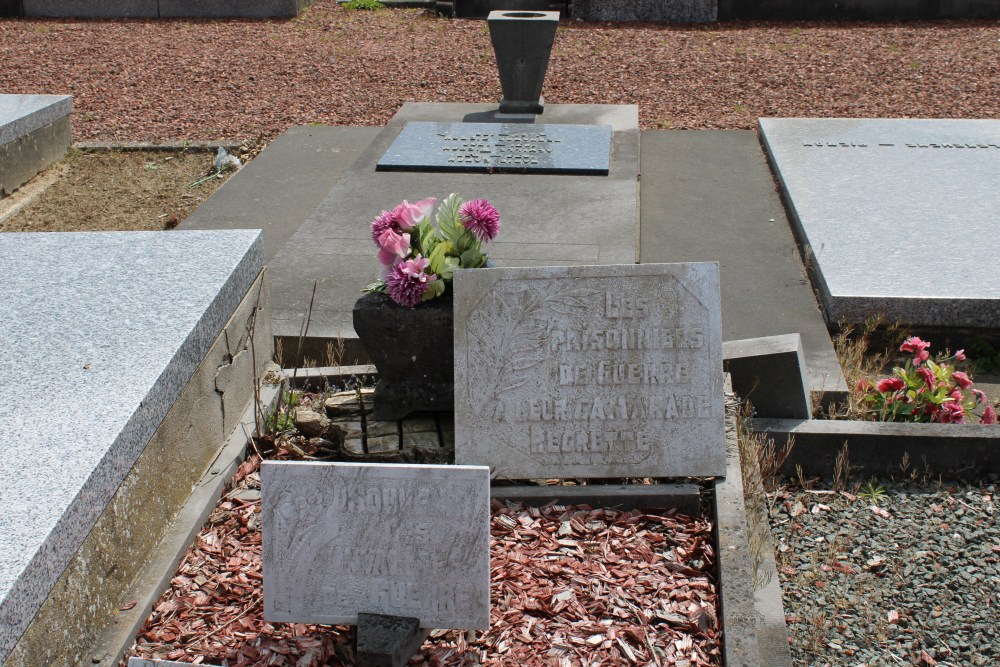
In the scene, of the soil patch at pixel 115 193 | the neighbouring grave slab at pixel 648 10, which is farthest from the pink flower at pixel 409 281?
the neighbouring grave slab at pixel 648 10

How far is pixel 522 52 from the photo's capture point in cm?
926

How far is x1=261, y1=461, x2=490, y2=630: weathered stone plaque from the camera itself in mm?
2916

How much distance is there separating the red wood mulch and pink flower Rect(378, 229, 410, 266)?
103cm

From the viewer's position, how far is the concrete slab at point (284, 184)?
23.1 feet

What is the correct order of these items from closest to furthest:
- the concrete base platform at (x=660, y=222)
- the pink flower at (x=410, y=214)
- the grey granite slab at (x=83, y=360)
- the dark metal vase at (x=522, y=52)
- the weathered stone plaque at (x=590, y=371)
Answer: the grey granite slab at (x=83, y=360) < the weathered stone plaque at (x=590, y=371) < the pink flower at (x=410, y=214) < the concrete base platform at (x=660, y=222) < the dark metal vase at (x=522, y=52)

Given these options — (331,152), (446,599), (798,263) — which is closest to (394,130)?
(331,152)

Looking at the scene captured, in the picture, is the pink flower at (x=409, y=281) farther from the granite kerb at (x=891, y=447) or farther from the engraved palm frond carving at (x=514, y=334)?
the granite kerb at (x=891, y=447)

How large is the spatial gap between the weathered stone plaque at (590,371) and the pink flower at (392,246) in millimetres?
374

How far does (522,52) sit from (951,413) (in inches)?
229

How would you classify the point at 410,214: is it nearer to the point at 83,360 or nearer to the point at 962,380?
the point at 83,360

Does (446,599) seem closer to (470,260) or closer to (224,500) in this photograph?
(224,500)

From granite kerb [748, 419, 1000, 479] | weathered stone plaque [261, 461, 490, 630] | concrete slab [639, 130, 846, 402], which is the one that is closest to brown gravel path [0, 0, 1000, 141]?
concrete slab [639, 130, 846, 402]

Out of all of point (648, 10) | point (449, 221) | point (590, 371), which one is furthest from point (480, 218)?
point (648, 10)

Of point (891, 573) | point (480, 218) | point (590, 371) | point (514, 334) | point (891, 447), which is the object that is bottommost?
point (891, 573)
